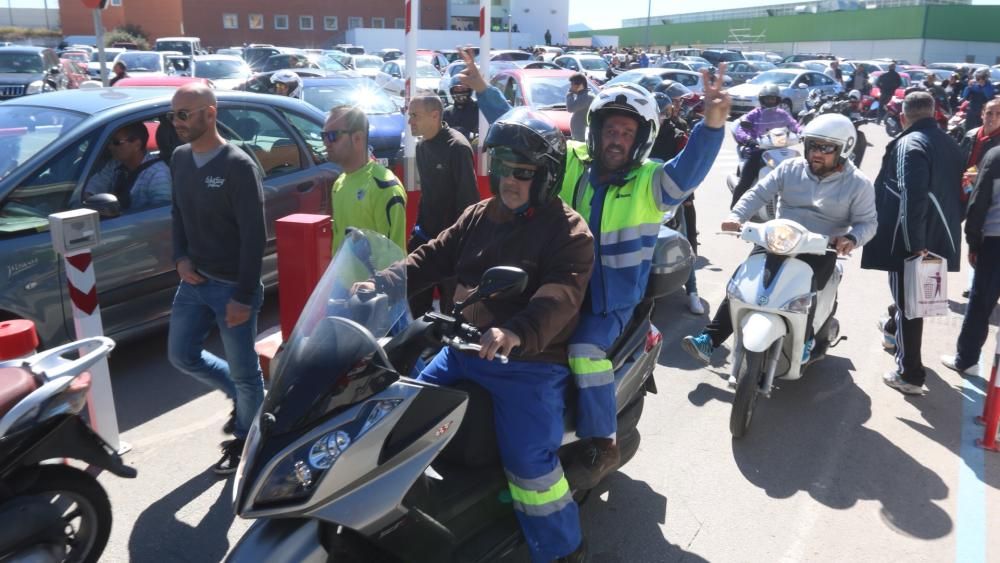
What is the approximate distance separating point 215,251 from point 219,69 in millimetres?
17742

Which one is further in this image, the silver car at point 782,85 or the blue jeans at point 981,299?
the silver car at point 782,85

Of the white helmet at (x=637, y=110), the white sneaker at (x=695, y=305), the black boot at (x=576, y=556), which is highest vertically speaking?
the white helmet at (x=637, y=110)

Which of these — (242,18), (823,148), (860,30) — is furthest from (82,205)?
(860,30)

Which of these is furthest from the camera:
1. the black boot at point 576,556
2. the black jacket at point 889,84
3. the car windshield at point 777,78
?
the car windshield at point 777,78

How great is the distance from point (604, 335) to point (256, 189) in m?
1.84

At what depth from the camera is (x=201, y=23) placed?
2235 inches

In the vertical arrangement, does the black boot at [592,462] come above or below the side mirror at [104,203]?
below

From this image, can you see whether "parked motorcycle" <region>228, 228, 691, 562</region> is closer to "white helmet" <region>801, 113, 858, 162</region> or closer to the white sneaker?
"white helmet" <region>801, 113, 858, 162</region>

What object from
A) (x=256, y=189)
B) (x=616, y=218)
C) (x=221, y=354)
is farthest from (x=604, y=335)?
(x=221, y=354)

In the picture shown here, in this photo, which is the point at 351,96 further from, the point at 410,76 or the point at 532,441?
the point at 532,441

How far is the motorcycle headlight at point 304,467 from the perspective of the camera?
6.68 ft

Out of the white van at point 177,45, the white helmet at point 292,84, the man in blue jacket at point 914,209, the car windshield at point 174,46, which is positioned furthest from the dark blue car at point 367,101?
the car windshield at point 174,46

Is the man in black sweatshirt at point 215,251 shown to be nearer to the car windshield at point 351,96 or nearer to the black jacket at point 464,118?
the black jacket at point 464,118

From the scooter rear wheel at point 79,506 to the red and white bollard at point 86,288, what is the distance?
2.01 feet
